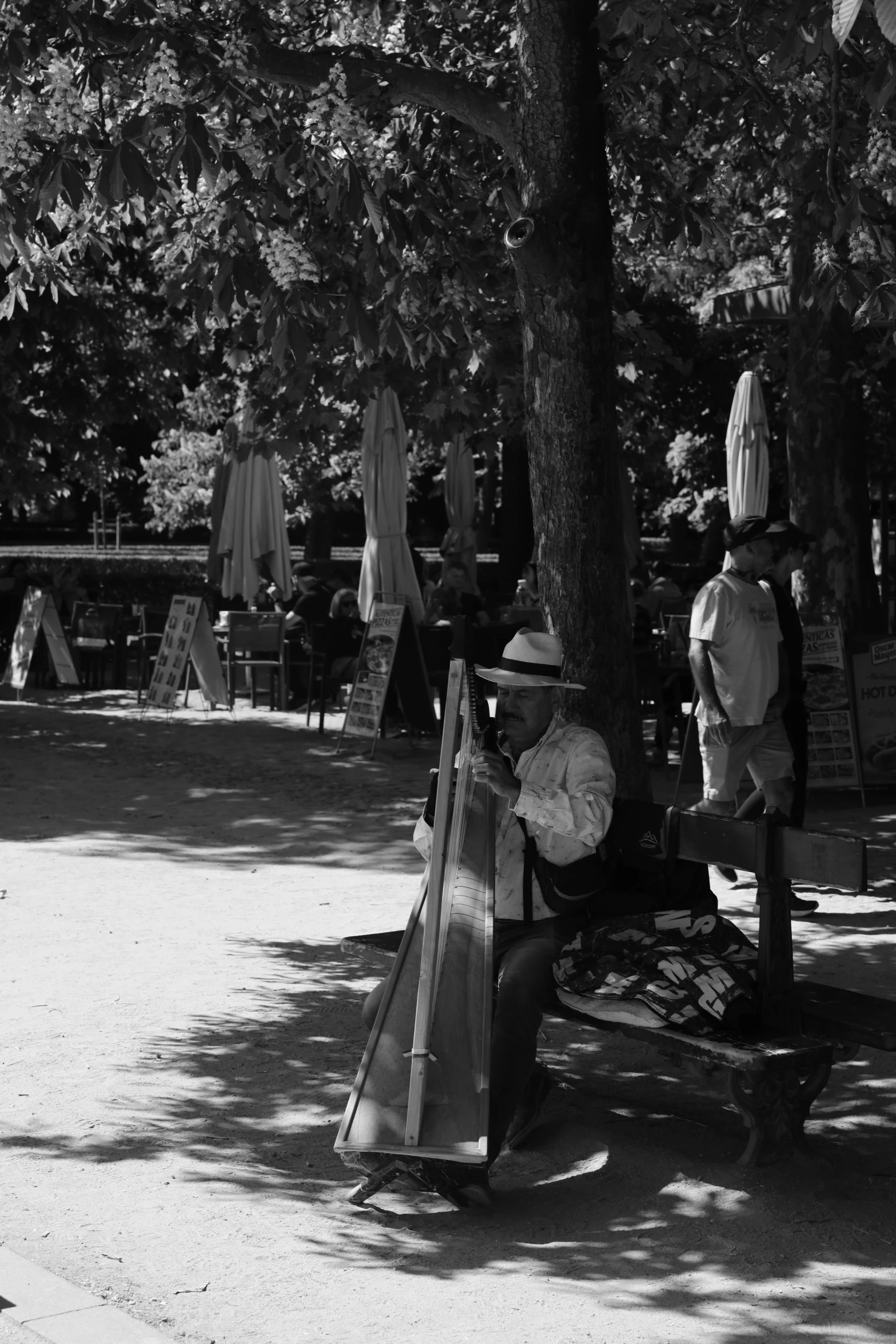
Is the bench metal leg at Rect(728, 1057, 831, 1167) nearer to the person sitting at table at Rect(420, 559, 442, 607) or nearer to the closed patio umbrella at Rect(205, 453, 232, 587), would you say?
the person sitting at table at Rect(420, 559, 442, 607)

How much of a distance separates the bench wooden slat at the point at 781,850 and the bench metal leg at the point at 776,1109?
0.54 m

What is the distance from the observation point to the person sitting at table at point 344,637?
16000mm

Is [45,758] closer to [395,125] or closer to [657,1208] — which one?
[395,125]

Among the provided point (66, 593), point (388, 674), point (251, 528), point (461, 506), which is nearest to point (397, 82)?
point (388, 674)

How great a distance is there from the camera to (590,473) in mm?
6898

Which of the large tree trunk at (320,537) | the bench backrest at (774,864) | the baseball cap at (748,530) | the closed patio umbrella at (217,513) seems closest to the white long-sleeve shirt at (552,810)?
the bench backrest at (774,864)

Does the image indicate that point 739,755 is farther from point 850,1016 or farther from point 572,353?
point 850,1016

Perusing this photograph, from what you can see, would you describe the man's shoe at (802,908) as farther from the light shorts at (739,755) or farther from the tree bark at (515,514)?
the tree bark at (515,514)

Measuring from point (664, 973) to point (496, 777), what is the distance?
0.78 m

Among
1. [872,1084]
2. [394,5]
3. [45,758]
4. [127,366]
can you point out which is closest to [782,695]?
[872,1084]

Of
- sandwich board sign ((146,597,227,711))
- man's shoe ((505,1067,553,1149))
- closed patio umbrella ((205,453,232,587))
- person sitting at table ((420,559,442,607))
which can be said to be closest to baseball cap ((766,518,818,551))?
man's shoe ((505,1067,553,1149))

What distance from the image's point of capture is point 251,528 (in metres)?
19.2

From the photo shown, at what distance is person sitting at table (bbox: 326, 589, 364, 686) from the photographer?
16000 millimetres

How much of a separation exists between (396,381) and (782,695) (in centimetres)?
492
